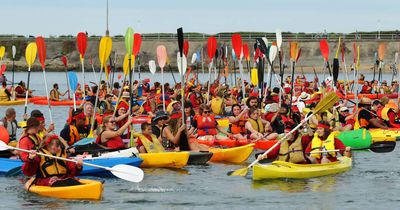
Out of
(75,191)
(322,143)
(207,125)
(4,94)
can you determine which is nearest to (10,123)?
(75,191)

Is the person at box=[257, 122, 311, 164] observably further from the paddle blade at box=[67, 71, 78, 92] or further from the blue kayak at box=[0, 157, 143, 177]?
the paddle blade at box=[67, 71, 78, 92]

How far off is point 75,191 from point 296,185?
386 centimetres

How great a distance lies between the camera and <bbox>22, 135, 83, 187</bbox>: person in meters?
13.0

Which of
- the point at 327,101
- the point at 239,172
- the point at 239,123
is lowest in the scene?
the point at 239,172

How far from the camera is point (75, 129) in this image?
17.0m

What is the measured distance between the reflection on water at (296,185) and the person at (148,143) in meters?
2.00

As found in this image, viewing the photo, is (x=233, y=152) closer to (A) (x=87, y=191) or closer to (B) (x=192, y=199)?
(B) (x=192, y=199)

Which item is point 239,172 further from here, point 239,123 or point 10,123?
point 10,123

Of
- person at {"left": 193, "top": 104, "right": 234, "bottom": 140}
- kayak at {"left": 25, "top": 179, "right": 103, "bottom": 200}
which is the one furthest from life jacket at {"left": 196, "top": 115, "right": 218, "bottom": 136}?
kayak at {"left": 25, "top": 179, "right": 103, "bottom": 200}

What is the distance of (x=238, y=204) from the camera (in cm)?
1406

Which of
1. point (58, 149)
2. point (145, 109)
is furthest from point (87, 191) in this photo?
point (145, 109)

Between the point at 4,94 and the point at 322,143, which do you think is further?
the point at 4,94

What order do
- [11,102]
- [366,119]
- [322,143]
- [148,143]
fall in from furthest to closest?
[11,102] < [366,119] < [148,143] < [322,143]

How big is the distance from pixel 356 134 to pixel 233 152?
282 cm
